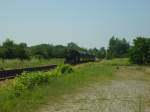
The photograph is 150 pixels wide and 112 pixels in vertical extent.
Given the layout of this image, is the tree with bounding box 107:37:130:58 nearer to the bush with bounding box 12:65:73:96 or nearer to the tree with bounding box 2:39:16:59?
the tree with bounding box 2:39:16:59

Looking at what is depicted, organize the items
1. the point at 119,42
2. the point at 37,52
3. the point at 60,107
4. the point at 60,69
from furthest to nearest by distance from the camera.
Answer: the point at 119,42, the point at 37,52, the point at 60,69, the point at 60,107

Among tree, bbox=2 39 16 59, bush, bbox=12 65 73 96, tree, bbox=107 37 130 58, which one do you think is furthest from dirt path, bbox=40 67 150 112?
tree, bbox=107 37 130 58

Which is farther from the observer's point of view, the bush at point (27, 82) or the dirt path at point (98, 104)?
the bush at point (27, 82)

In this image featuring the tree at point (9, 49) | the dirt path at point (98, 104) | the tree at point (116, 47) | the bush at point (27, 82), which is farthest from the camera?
the tree at point (116, 47)

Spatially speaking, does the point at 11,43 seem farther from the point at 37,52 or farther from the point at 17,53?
the point at 37,52

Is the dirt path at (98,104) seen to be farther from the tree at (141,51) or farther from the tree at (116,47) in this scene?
the tree at (116,47)

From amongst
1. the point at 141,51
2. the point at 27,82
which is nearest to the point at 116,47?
the point at 141,51

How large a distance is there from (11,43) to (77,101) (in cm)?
6217

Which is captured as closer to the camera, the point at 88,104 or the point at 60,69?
the point at 88,104

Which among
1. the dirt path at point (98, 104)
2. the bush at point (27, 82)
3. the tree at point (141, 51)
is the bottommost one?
the dirt path at point (98, 104)

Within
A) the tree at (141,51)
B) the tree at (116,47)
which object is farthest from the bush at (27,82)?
the tree at (116,47)

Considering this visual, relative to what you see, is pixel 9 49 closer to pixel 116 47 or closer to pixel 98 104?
pixel 98 104

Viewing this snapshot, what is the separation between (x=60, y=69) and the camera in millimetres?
33031

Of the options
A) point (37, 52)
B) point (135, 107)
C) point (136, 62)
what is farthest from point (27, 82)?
point (37, 52)
